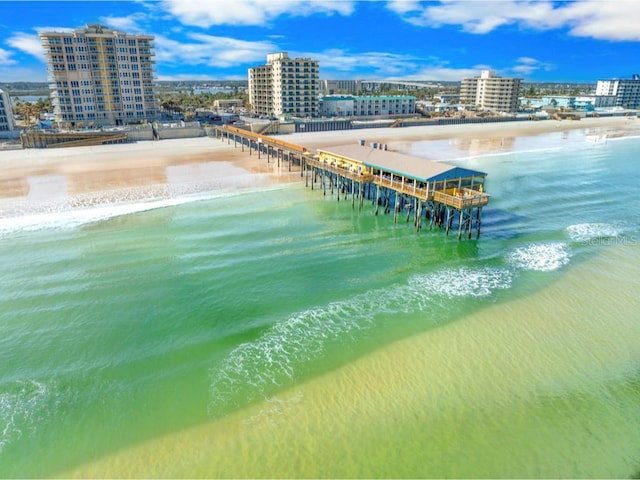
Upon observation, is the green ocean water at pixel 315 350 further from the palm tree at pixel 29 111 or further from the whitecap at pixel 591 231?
the palm tree at pixel 29 111

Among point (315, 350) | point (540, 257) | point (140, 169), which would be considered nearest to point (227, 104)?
point (140, 169)

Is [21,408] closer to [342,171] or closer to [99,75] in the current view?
[342,171]

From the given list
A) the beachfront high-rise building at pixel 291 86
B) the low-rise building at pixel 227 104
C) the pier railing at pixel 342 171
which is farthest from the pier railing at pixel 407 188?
the low-rise building at pixel 227 104

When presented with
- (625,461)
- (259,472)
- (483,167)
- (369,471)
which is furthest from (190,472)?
(483,167)

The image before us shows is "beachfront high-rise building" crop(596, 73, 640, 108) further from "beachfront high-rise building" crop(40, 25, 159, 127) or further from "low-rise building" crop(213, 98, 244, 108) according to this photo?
"beachfront high-rise building" crop(40, 25, 159, 127)

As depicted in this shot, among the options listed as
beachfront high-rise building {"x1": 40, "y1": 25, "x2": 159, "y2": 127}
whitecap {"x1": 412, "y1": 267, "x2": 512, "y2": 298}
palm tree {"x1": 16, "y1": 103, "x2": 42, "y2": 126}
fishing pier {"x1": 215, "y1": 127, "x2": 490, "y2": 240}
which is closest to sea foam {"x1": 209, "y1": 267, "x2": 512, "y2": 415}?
whitecap {"x1": 412, "y1": 267, "x2": 512, "y2": 298}

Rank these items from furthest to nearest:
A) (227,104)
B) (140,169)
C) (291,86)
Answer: (227,104), (291,86), (140,169)

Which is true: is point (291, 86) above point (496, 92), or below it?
below
